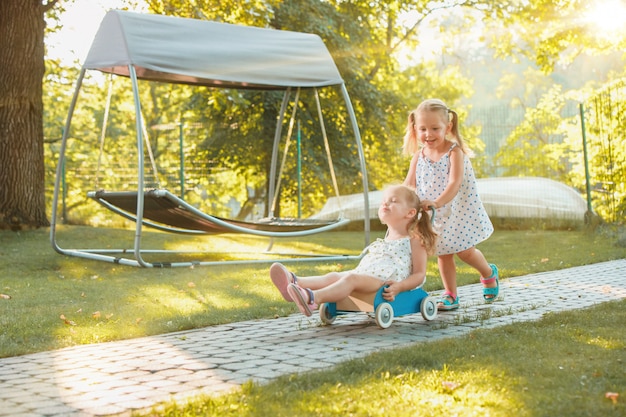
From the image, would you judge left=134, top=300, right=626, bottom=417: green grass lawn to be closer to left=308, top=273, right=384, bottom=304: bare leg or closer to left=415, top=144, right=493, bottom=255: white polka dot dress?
left=308, top=273, right=384, bottom=304: bare leg

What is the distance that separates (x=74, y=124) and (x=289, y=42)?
21.5 meters

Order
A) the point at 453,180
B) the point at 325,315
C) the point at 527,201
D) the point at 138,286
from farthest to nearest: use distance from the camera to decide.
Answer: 1. the point at 527,201
2. the point at 138,286
3. the point at 453,180
4. the point at 325,315

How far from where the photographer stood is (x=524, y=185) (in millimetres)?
14469

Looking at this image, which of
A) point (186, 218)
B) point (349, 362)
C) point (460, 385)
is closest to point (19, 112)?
point (186, 218)

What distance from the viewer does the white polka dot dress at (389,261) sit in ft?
14.2

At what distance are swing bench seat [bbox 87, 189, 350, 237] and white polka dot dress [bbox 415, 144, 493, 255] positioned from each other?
8.23 ft

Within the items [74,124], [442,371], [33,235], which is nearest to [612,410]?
[442,371]

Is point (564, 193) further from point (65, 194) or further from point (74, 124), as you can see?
point (74, 124)

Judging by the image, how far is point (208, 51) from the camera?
752cm

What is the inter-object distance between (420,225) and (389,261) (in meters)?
0.32

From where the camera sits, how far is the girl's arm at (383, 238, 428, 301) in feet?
14.0

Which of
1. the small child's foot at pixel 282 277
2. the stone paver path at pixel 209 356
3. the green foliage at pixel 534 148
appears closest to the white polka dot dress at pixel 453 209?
the stone paver path at pixel 209 356

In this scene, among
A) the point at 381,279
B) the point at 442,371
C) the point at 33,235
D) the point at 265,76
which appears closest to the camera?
the point at 442,371

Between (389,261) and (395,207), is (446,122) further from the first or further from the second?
(389,261)
